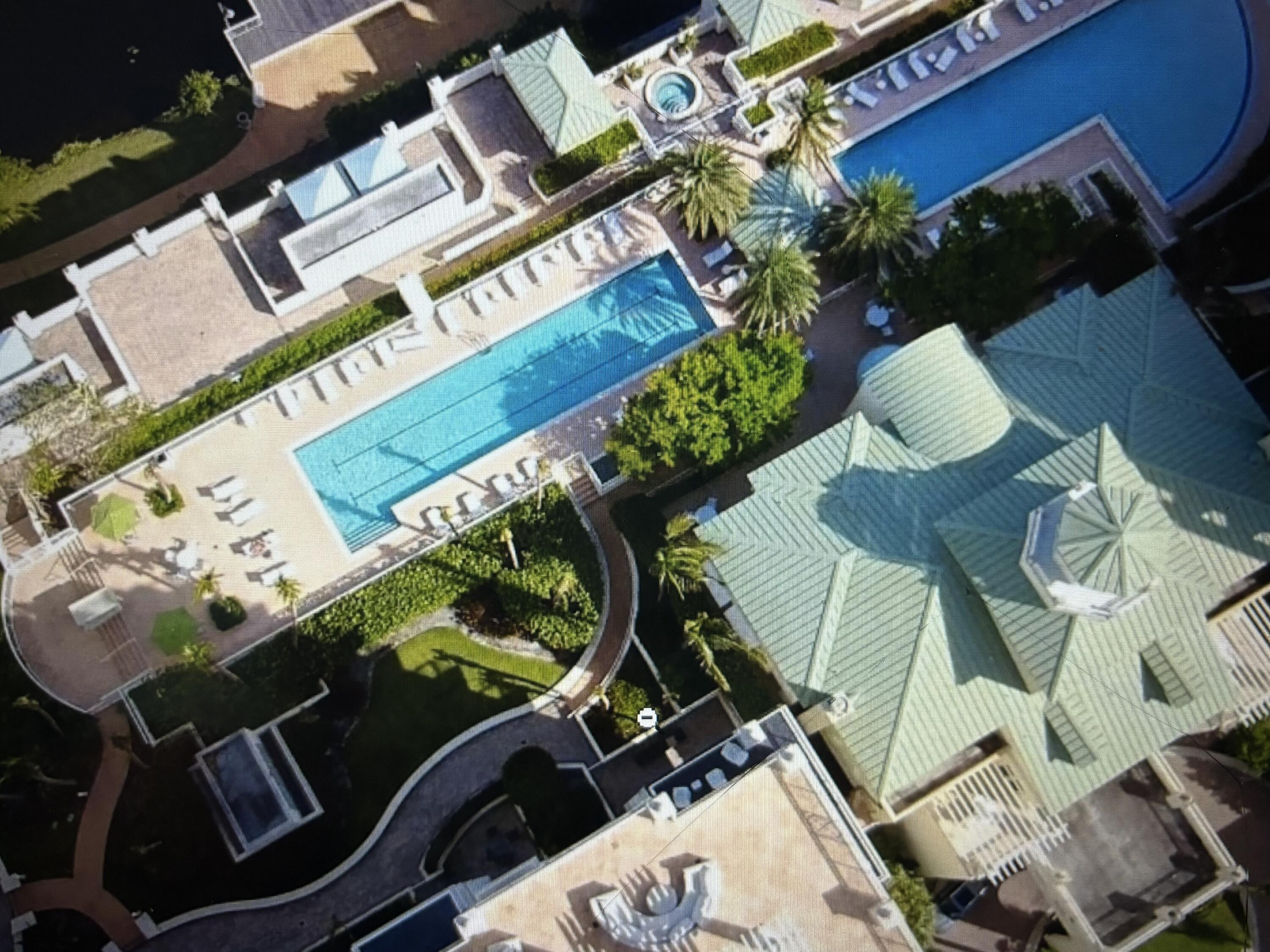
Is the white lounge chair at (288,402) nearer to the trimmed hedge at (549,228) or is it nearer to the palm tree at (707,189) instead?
the trimmed hedge at (549,228)

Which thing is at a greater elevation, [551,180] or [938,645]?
[551,180]

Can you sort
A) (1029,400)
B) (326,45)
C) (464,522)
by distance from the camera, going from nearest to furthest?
(1029,400) < (464,522) < (326,45)

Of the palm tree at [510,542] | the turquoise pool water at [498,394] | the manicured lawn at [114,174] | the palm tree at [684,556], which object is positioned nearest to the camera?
the palm tree at [684,556]

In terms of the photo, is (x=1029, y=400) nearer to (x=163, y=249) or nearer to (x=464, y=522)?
(x=464, y=522)

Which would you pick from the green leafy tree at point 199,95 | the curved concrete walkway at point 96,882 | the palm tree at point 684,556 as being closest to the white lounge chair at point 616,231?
the palm tree at point 684,556

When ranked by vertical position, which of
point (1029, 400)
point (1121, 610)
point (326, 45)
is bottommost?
point (1121, 610)

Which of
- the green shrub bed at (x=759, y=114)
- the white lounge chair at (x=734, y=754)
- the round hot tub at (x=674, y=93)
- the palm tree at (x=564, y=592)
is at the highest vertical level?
the round hot tub at (x=674, y=93)

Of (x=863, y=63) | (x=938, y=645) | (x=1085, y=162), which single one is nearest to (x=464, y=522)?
(x=938, y=645)
